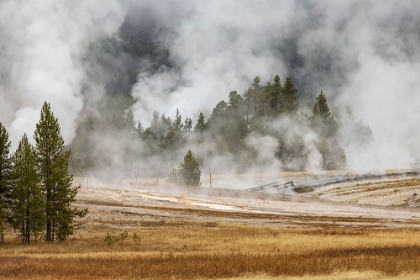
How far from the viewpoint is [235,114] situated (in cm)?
14188

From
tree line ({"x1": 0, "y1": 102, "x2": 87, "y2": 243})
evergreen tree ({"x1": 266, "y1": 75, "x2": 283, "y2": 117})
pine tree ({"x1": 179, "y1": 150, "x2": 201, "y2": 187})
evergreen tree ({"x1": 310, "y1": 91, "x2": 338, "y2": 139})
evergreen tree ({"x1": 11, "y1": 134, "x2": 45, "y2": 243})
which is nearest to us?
evergreen tree ({"x1": 11, "y1": 134, "x2": 45, "y2": 243})

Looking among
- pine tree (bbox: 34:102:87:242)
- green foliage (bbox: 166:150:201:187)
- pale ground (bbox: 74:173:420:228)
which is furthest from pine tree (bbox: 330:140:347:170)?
pine tree (bbox: 34:102:87:242)

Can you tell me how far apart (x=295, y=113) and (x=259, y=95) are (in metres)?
11.5

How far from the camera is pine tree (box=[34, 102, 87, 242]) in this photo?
39.3m

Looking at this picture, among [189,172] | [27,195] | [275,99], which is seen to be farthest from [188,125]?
[27,195]

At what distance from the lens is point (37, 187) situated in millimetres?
38188

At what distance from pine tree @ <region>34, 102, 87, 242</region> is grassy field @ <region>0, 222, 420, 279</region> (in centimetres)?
195

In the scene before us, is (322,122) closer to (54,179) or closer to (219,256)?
(54,179)

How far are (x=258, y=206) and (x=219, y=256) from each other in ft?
162

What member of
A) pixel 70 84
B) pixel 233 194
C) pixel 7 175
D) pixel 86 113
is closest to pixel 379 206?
pixel 233 194

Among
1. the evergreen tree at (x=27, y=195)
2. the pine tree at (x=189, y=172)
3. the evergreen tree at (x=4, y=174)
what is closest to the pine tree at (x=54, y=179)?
the evergreen tree at (x=27, y=195)

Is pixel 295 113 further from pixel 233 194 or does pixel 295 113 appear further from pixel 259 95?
pixel 233 194

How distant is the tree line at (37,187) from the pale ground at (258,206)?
12.6m

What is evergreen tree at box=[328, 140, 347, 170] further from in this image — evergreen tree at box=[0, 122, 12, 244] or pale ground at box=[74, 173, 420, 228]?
evergreen tree at box=[0, 122, 12, 244]
